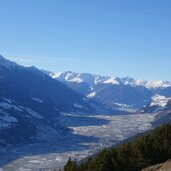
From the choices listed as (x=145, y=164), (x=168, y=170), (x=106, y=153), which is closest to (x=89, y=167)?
(x=106, y=153)

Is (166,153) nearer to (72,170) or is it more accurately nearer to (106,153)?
(106,153)

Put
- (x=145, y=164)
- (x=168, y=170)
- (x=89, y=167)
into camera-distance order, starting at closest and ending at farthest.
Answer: (x=168, y=170) → (x=145, y=164) → (x=89, y=167)

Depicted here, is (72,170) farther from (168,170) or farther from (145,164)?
(168,170)

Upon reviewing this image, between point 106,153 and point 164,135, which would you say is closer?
point 106,153

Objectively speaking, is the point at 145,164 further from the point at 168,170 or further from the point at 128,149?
the point at 168,170

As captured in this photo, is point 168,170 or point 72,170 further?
point 72,170

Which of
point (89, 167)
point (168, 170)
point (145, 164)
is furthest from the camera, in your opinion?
point (89, 167)

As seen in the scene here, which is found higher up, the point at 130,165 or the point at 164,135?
the point at 164,135

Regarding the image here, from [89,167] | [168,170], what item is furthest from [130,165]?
[168,170]
